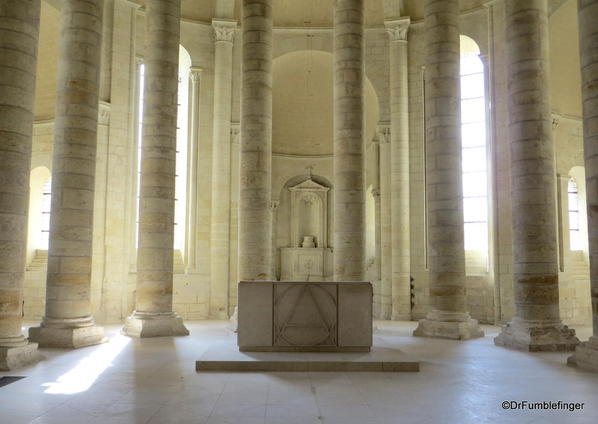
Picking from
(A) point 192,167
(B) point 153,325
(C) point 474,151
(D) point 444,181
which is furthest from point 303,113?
(B) point 153,325

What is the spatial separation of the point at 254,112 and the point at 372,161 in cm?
1014

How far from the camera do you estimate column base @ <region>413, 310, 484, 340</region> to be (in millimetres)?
16203

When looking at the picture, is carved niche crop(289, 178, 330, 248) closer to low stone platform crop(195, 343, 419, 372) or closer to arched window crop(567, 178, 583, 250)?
arched window crop(567, 178, 583, 250)

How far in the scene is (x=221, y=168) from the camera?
24.3 metres

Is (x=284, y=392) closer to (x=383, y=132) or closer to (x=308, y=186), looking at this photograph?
(x=383, y=132)

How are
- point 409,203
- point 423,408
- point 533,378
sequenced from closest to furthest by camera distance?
point 423,408 < point 533,378 < point 409,203

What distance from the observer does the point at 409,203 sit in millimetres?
24375

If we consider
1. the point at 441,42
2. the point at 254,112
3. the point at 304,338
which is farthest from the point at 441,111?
the point at 304,338

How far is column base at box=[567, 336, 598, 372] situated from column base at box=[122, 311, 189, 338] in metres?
10.6

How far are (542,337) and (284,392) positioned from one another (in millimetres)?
7904

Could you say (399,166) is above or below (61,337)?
above

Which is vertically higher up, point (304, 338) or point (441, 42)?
point (441, 42)

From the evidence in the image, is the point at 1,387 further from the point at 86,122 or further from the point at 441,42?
the point at 441,42

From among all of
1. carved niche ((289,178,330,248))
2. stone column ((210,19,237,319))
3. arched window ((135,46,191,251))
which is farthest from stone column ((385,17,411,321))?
arched window ((135,46,191,251))
